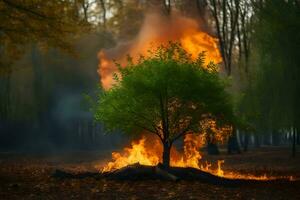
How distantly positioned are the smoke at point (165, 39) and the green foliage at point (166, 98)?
314 inches

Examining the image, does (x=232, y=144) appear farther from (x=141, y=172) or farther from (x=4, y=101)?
(x=141, y=172)

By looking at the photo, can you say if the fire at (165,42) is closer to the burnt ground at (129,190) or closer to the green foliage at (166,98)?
the green foliage at (166,98)

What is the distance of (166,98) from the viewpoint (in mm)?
17453

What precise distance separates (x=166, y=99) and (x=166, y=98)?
5cm

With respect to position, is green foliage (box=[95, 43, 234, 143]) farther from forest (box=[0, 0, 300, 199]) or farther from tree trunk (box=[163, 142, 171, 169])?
tree trunk (box=[163, 142, 171, 169])

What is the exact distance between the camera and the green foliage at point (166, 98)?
17156 mm

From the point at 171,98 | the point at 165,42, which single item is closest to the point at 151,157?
the point at 171,98

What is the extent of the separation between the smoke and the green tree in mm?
7992

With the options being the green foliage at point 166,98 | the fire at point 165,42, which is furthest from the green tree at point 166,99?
the fire at point 165,42

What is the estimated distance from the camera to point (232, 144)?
35.6 metres

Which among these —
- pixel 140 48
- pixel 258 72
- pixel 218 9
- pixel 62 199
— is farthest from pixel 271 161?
pixel 62 199

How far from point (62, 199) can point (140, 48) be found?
54.8ft

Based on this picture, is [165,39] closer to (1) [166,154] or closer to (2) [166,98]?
(2) [166,98]

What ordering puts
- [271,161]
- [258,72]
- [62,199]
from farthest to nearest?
[258,72] → [271,161] → [62,199]
